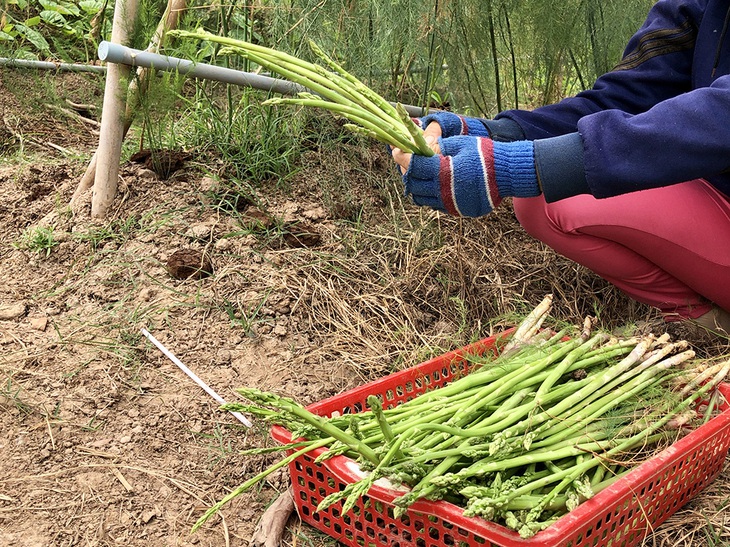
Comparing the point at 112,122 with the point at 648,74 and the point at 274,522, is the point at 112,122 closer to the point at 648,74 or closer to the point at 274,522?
the point at 274,522

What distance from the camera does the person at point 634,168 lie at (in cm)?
179

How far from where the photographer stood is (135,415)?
6.81 ft

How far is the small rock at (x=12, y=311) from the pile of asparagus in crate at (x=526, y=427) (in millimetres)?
1120

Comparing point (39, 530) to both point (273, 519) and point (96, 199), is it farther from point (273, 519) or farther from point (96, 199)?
point (96, 199)

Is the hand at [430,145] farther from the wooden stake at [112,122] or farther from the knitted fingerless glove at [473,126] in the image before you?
the wooden stake at [112,122]

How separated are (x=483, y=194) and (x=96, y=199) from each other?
4.91 feet

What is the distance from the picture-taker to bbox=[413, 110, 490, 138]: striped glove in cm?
219

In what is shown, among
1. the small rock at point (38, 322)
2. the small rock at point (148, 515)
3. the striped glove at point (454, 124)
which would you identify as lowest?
the small rock at point (148, 515)

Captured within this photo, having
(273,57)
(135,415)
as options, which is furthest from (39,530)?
(273,57)

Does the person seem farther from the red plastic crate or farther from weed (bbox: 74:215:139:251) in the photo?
weed (bbox: 74:215:139:251)

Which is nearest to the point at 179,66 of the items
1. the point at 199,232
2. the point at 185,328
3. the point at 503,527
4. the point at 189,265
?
the point at 199,232

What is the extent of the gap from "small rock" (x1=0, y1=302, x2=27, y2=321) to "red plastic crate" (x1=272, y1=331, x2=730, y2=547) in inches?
45.5

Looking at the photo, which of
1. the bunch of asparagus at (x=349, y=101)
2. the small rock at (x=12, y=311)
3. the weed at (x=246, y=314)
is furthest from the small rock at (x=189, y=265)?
the bunch of asparagus at (x=349, y=101)

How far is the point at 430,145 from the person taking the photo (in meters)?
2.06
